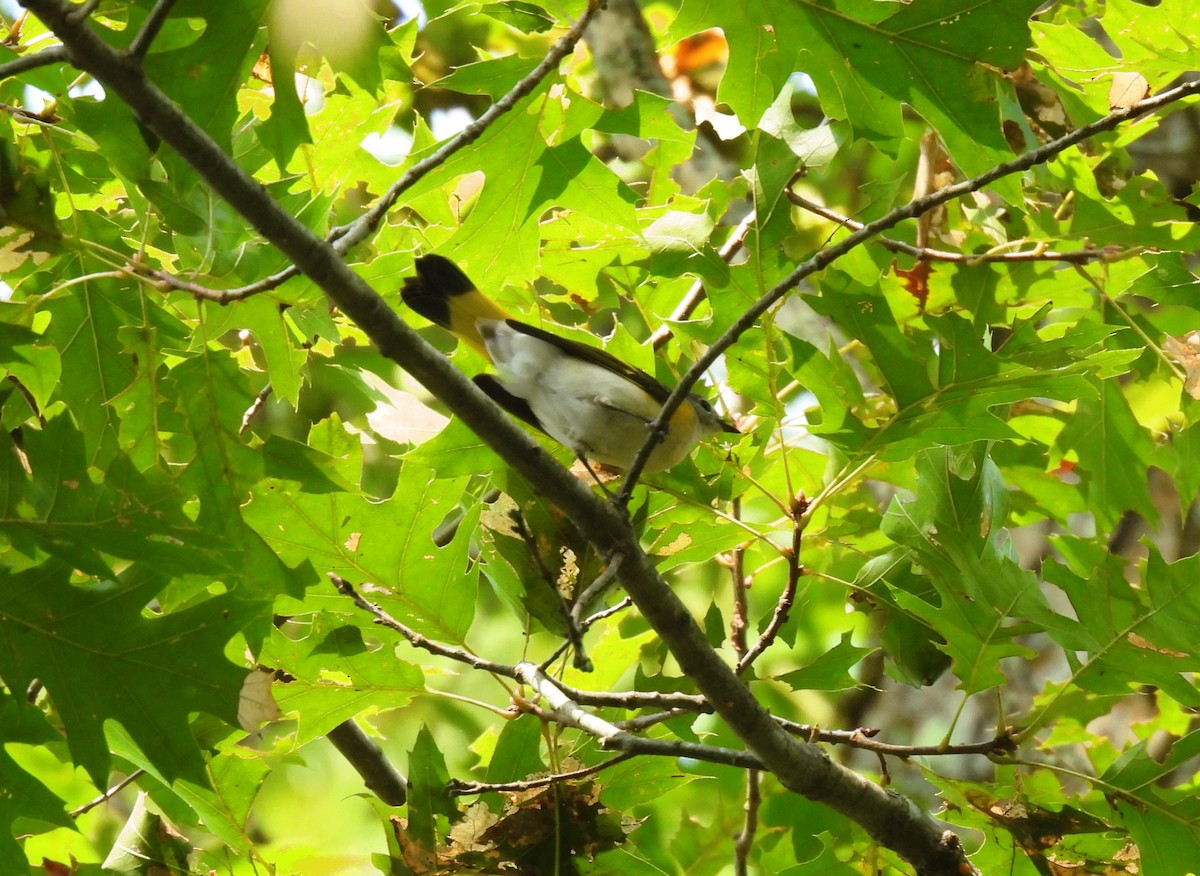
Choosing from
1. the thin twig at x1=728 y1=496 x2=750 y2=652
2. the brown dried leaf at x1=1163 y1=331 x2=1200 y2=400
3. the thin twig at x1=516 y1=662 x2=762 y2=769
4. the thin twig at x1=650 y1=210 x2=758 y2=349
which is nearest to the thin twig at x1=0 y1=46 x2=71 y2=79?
the thin twig at x1=516 y1=662 x2=762 y2=769

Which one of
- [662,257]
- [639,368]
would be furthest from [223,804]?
[662,257]

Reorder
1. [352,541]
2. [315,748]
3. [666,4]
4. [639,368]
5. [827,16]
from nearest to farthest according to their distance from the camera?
[827,16]
[352,541]
[639,368]
[315,748]
[666,4]

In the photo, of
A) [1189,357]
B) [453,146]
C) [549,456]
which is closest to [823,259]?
[549,456]

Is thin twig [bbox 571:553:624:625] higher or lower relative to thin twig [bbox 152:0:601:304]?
lower

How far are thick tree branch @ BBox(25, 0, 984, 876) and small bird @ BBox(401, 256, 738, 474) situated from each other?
628mm

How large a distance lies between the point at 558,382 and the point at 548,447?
19 centimetres

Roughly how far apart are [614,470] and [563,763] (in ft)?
2.70

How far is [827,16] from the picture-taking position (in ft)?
7.66

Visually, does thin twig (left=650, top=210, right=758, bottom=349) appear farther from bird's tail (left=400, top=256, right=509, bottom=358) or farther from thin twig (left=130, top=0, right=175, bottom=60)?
thin twig (left=130, top=0, right=175, bottom=60)

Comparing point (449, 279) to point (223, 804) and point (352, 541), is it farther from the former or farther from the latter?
point (223, 804)

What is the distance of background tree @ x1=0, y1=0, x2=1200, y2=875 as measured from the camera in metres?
1.99

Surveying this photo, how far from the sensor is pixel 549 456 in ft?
6.57

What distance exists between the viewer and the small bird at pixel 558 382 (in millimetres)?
2732

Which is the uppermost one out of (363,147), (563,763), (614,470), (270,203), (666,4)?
(666,4)
